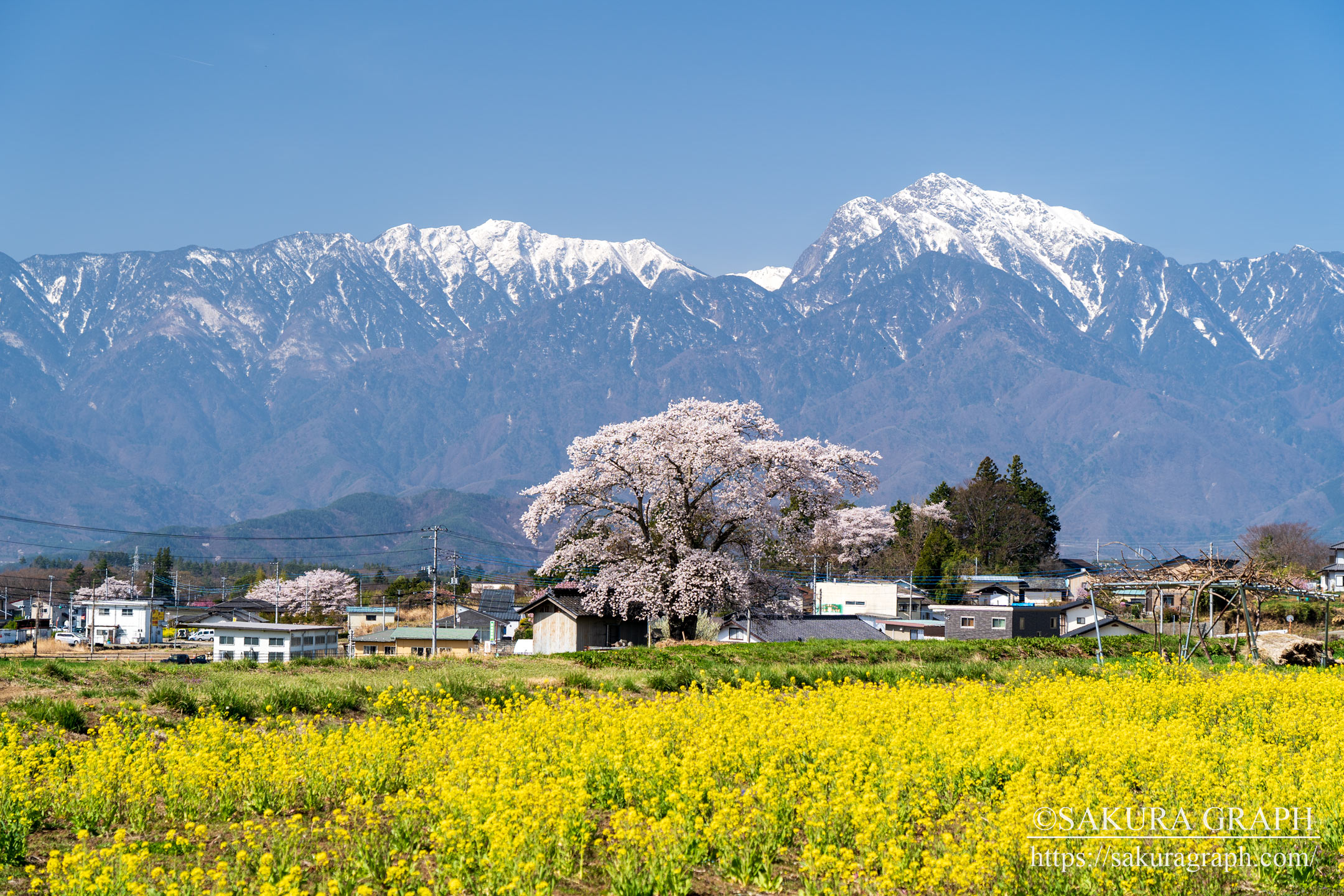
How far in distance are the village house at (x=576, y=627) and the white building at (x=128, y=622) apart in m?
61.7

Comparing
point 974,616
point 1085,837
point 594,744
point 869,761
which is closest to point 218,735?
point 594,744

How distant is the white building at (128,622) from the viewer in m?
98.3

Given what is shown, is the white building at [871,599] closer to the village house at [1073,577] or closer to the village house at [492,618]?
the village house at [1073,577]

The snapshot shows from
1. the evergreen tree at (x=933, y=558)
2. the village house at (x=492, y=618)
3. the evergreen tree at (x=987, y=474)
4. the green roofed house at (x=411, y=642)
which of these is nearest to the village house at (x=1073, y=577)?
the evergreen tree at (x=987, y=474)

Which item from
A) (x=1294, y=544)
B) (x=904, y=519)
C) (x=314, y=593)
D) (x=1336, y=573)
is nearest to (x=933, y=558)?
(x=904, y=519)

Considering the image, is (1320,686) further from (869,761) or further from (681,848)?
(681,848)

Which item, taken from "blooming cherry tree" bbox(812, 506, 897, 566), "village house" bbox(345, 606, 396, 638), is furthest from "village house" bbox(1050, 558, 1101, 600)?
"village house" bbox(345, 606, 396, 638)

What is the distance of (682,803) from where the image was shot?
390 inches

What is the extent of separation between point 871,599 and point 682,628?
1605 inches

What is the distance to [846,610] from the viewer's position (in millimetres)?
80688

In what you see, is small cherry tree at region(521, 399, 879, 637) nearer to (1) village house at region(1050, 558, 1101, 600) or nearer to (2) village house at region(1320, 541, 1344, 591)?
(1) village house at region(1050, 558, 1101, 600)

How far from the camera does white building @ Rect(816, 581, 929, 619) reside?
8006cm

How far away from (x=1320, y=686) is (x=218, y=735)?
742 inches

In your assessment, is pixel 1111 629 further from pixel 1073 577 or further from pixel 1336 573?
pixel 1336 573
